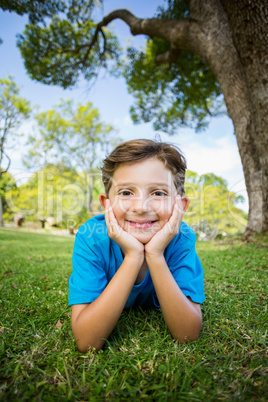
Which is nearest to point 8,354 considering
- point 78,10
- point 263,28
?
point 263,28

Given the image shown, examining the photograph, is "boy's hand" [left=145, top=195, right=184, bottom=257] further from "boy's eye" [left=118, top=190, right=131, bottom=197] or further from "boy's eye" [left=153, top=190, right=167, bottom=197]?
"boy's eye" [left=118, top=190, right=131, bottom=197]

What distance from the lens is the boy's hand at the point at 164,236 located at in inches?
62.6

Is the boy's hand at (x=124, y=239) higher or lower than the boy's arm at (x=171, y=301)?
higher

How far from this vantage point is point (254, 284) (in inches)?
112

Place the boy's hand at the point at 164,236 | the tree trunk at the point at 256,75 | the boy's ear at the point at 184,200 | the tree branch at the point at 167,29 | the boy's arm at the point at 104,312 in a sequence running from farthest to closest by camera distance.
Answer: the tree branch at the point at 167,29 < the tree trunk at the point at 256,75 < the boy's ear at the point at 184,200 < the boy's hand at the point at 164,236 < the boy's arm at the point at 104,312

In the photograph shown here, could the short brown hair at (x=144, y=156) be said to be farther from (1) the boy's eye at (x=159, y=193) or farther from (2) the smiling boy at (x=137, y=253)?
(1) the boy's eye at (x=159, y=193)

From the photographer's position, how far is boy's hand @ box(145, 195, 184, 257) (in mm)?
1591

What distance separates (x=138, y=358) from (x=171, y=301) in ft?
1.21

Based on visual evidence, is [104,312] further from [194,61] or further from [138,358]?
[194,61]

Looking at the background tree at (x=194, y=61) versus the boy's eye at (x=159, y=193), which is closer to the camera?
the boy's eye at (x=159, y=193)

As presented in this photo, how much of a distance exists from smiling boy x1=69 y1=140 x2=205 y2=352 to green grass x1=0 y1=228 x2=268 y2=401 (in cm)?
14

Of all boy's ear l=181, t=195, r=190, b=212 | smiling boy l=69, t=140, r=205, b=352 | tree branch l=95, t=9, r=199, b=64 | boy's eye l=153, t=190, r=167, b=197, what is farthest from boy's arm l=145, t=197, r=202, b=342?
tree branch l=95, t=9, r=199, b=64

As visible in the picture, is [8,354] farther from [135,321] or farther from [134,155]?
[134,155]

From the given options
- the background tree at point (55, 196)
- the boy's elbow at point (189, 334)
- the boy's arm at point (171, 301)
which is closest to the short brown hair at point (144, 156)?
the boy's arm at point (171, 301)
